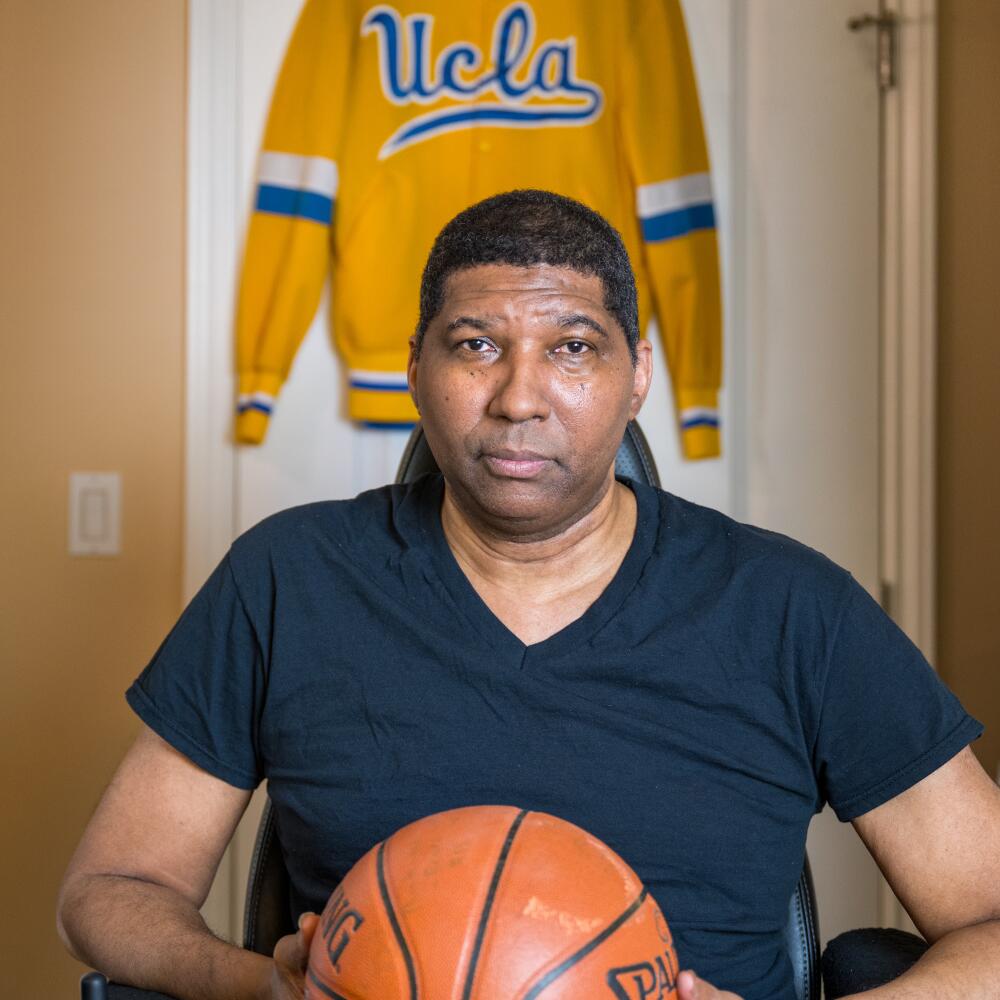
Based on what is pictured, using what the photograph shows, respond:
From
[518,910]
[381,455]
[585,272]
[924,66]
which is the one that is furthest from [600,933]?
[924,66]

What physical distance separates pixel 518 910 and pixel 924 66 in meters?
1.77

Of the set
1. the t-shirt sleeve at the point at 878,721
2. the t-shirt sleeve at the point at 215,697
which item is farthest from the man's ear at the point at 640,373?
the t-shirt sleeve at the point at 215,697

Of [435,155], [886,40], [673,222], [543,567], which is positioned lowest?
[543,567]

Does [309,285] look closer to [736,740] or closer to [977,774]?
[736,740]

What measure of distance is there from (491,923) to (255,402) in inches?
55.5

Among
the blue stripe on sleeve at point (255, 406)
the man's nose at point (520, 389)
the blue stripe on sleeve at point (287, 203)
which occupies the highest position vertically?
the blue stripe on sleeve at point (287, 203)

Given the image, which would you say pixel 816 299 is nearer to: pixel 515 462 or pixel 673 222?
pixel 673 222

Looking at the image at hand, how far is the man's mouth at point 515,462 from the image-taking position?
117cm

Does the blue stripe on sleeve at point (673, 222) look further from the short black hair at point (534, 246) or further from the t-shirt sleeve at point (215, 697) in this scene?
the t-shirt sleeve at point (215, 697)

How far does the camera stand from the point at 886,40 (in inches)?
83.7

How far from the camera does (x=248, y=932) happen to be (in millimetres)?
1292

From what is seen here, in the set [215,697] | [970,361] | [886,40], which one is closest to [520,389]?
[215,697]

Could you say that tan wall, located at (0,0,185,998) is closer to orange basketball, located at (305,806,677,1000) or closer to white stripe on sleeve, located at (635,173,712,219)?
white stripe on sleeve, located at (635,173,712,219)

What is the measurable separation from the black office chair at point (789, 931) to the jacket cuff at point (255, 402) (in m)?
0.69
